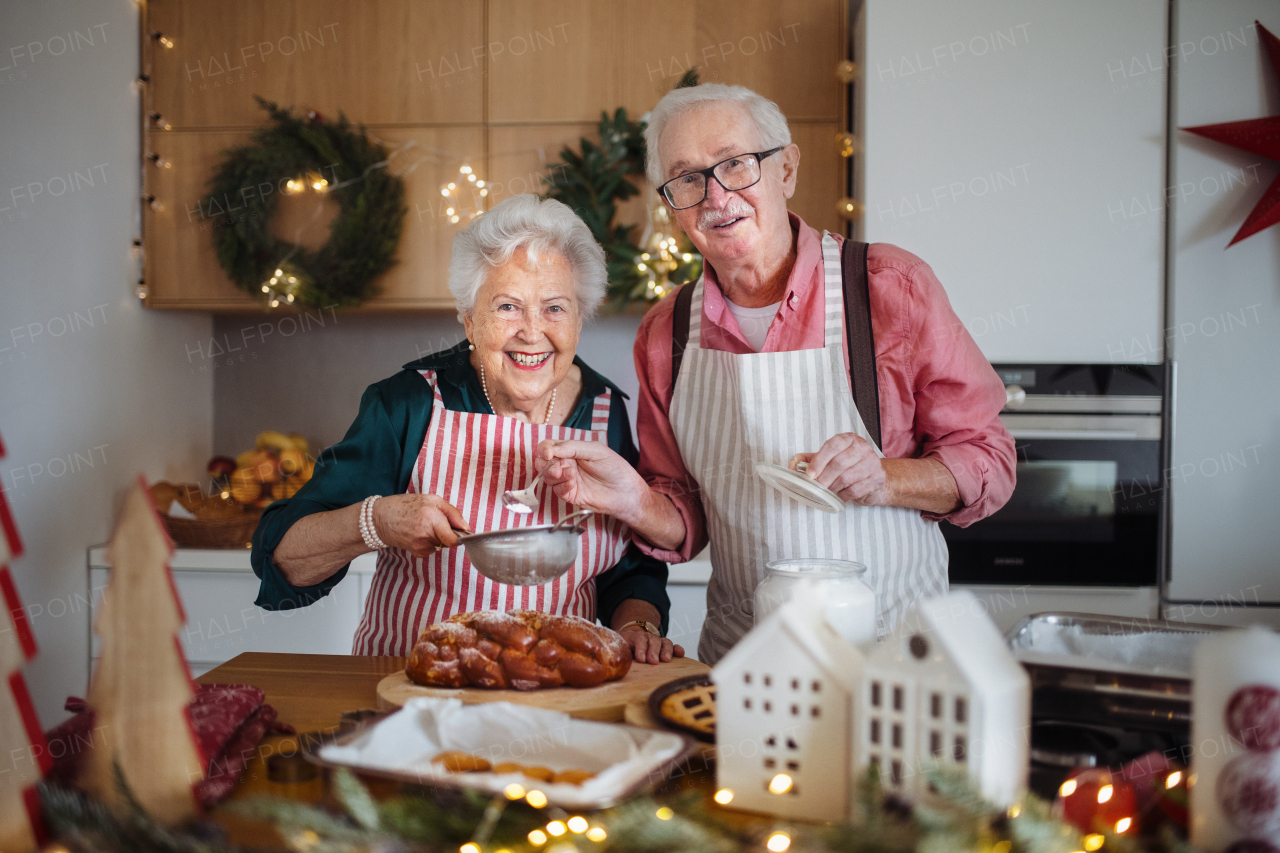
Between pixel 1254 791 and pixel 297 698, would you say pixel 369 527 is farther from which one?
pixel 1254 791

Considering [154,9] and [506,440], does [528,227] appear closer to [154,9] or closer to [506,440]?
[506,440]

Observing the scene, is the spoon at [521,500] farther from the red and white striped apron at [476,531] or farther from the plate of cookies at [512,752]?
the plate of cookies at [512,752]

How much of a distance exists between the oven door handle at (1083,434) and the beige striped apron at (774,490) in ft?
3.42

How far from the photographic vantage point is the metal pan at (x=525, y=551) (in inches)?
45.2

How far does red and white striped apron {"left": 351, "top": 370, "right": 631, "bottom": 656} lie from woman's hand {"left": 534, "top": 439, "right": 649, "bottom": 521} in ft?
0.40

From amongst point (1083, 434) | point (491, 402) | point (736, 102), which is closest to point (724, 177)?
point (736, 102)

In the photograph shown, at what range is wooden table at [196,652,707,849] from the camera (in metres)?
0.81

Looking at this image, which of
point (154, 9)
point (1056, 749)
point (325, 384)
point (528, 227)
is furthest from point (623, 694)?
point (154, 9)

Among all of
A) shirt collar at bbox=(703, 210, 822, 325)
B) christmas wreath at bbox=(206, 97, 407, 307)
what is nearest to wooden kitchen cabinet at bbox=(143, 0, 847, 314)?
christmas wreath at bbox=(206, 97, 407, 307)

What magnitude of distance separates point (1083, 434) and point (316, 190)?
2302 mm

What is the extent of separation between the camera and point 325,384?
3145mm

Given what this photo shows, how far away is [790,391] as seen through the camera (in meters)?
1.46

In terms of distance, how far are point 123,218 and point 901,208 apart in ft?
7.40

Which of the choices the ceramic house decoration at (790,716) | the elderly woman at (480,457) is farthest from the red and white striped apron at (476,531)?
the ceramic house decoration at (790,716)
